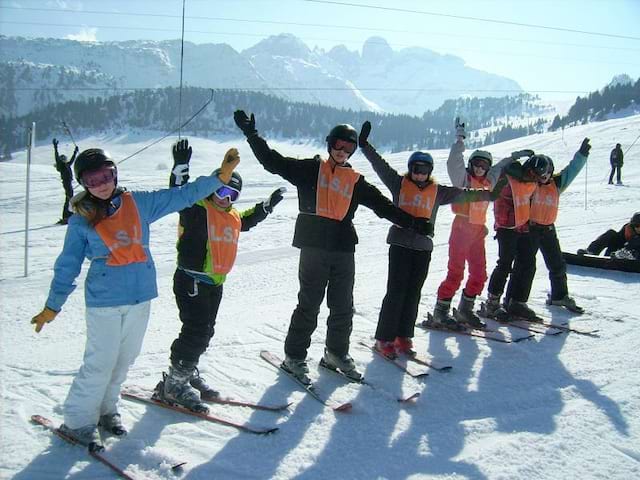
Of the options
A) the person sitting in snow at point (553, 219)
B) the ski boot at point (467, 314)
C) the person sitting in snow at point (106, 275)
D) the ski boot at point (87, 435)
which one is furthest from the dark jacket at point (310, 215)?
the person sitting in snow at point (553, 219)

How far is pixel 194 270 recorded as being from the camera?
356cm

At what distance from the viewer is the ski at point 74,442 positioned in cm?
277

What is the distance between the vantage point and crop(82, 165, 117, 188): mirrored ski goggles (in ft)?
9.48

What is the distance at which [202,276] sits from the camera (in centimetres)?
359

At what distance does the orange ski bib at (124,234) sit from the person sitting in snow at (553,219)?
435cm

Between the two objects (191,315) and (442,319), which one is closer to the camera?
(191,315)

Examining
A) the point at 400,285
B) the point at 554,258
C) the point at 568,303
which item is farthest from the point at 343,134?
the point at 568,303

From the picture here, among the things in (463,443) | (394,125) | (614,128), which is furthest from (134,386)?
(394,125)

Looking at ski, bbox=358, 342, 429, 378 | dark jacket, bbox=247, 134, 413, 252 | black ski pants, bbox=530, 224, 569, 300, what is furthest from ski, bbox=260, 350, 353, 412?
black ski pants, bbox=530, 224, 569, 300

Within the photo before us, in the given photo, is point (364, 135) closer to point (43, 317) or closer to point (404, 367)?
point (404, 367)

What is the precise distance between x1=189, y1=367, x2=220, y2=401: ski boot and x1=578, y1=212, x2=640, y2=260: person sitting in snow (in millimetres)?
6874

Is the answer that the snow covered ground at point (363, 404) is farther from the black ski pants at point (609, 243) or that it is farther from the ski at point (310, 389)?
the black ski pants at point (609, 243)

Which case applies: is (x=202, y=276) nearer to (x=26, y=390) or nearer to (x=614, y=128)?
(x=26, y=390)

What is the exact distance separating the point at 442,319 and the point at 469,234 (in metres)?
0.95
